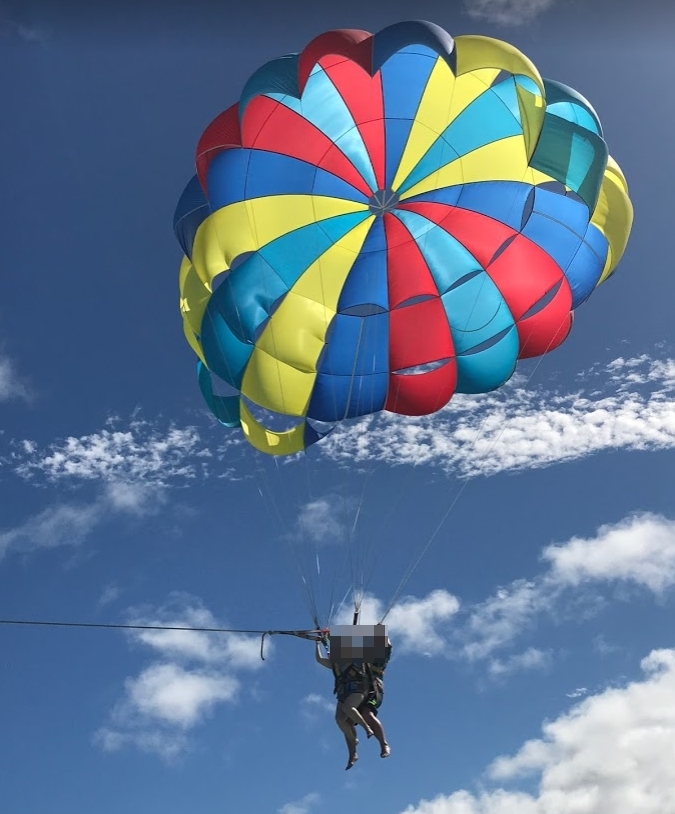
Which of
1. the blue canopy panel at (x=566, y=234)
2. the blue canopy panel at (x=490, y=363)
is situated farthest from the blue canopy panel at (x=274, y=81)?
the blue canopy panel at (x=490, y=363)

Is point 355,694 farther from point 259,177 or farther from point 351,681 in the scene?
point 259,177

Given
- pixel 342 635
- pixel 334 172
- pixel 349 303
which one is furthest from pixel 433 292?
pixel 342 635

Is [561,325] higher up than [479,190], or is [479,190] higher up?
[479,190]

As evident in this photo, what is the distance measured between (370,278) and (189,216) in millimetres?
2158

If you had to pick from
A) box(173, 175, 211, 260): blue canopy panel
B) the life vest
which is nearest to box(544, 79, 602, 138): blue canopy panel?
box(173, 175, 211, 260): blue canopy panel

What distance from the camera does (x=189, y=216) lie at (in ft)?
32.6

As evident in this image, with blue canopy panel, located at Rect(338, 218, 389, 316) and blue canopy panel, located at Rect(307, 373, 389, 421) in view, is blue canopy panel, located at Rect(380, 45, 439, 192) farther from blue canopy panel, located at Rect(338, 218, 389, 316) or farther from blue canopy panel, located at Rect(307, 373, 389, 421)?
blue canopy panel, located at Rect(307, 373, 389, 421)

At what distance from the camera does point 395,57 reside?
973 centimetres

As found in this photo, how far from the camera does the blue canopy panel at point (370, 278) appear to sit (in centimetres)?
1031

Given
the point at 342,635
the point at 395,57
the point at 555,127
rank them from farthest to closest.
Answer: the point at 395,57 < the point at 555,127 < the point at 342,635

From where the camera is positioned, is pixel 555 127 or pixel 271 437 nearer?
pixel 555 127

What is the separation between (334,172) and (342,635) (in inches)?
200

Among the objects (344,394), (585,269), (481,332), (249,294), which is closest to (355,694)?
(344,394)

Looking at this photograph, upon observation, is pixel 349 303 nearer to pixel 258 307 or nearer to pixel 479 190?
pixel 258 307
